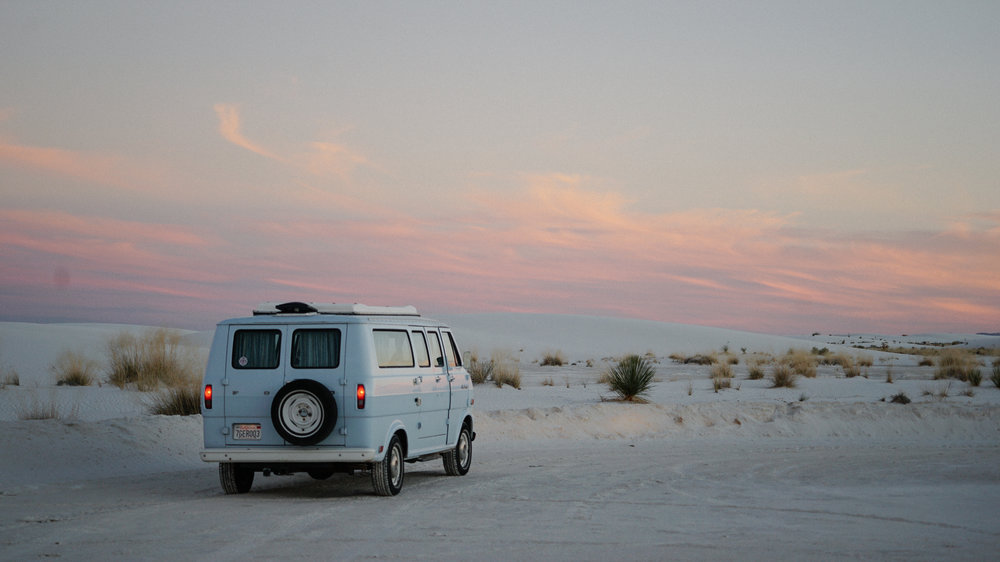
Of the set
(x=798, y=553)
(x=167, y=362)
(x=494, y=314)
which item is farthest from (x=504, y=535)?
(x=494, y=314)

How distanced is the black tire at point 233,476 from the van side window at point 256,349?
1395mm

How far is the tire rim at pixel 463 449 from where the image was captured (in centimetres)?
1634

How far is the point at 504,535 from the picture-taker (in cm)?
1050

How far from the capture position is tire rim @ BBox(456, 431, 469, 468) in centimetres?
1634

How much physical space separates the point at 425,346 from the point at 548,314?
10723 cm

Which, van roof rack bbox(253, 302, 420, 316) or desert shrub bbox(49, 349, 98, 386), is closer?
van roof rack bbox(253, 302, 420, 316)

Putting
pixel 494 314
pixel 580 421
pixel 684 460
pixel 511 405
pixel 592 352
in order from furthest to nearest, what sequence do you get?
pixel 494 314 → pixel 592 352 → pixel 511 405 → pixel 580 421 → pixel 684 460

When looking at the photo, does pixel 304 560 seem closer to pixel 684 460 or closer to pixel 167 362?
pixel 684 460

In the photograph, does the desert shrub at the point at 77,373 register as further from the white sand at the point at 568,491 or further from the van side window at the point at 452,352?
the van side window at the point at 452,352

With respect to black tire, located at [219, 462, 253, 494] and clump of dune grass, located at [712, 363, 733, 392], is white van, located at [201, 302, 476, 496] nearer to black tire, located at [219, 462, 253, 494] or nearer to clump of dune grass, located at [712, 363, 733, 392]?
black tire, located at [219, 462, 253, 494]

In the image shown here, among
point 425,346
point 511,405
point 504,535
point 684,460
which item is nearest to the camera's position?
point 504,535

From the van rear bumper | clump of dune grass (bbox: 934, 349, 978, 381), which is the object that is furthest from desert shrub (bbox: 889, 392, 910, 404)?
the van rear bumper

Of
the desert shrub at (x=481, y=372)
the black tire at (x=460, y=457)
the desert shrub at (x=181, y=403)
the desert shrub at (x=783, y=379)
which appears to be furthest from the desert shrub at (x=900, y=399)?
the desert shrub at (x=181, y=403)

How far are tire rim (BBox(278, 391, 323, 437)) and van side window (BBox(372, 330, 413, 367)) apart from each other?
103 cm
